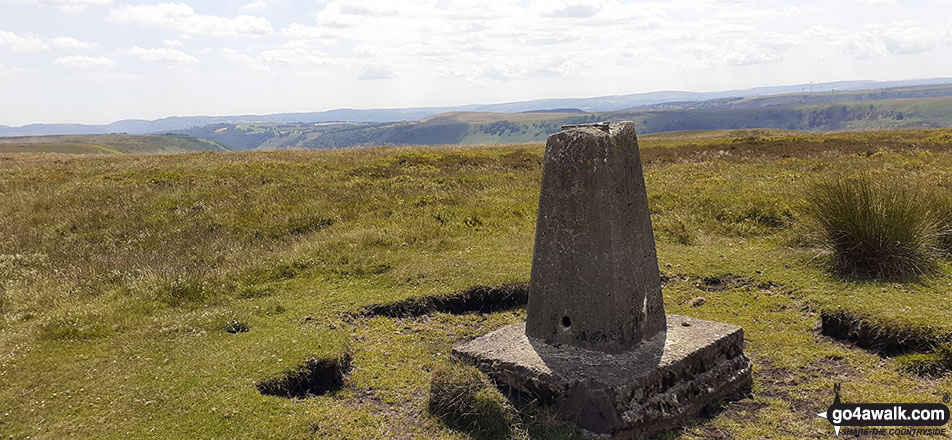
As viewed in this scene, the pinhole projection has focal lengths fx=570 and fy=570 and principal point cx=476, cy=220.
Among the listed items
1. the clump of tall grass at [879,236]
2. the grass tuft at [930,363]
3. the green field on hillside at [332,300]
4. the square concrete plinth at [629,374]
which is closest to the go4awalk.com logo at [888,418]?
the green field on hillside at [332,300]

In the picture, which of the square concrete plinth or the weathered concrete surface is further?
the weathered concrete surface

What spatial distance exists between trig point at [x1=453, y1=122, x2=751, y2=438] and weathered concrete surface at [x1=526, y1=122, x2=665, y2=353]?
1 cm

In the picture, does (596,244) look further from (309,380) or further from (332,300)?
(332,300)

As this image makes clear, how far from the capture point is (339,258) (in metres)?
12.9

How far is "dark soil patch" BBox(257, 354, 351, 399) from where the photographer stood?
7203 mm

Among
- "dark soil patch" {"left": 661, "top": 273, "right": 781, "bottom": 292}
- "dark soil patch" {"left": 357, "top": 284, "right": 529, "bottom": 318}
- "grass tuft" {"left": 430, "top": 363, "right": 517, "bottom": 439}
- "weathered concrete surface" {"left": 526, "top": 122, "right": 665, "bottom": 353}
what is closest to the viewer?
"grass tuft" {"left": 430, "top": 363, "right": 517, "bottom": 439}

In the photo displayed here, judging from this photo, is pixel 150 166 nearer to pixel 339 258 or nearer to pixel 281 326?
pixel 339 258

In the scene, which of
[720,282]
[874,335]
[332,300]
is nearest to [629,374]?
[874,335]

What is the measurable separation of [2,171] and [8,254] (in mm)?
19334

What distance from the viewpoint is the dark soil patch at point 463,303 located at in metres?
10.1

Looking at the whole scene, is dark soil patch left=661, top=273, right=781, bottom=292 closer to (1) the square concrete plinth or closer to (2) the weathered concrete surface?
(1) the square concrete plinth

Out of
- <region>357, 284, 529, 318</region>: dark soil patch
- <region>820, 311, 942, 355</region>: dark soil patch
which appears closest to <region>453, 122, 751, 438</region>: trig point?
<region>820, 311, 942, 355</region>: dark soil patch

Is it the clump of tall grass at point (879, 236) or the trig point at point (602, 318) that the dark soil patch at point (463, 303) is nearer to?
the trig point at point (602, 318)

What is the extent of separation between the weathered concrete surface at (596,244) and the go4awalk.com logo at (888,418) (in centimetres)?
221
